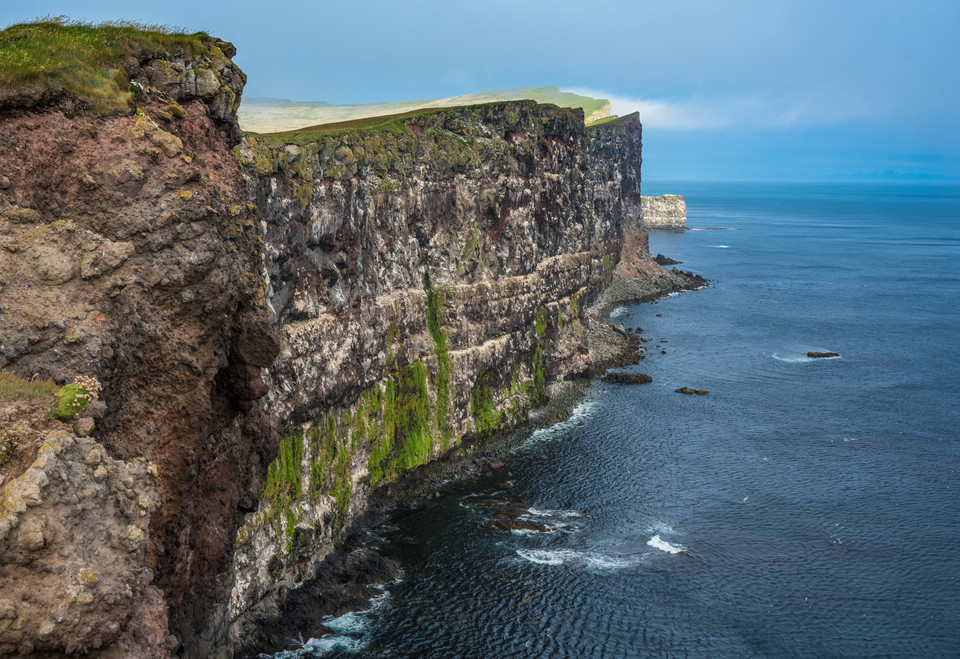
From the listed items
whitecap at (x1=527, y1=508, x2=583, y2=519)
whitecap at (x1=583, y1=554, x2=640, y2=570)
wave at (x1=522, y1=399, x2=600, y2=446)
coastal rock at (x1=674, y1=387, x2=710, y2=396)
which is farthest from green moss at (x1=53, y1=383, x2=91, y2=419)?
coastal rock at (x1=674, y1=387, x2=710, y2=396)

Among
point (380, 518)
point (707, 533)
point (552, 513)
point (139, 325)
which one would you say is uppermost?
point (139, 325)

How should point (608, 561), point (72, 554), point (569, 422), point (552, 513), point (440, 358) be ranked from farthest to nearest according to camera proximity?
1. point (569, 422)
2. point (440, 358)
3. point (552, 513)
4. point (608, 561)
5. point (72, 554)

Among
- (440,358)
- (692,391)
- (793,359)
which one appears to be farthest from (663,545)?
(793,359)

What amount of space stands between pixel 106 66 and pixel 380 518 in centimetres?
4728

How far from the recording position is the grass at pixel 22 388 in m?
22.0

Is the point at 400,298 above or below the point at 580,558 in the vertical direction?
above

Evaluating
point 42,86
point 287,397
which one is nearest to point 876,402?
point 287,397

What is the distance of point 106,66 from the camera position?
29547 millimetres

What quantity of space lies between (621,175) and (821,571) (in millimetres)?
141331

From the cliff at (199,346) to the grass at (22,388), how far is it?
1.91 ft

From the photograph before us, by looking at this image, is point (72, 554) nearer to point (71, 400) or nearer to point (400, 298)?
point (71, 400)

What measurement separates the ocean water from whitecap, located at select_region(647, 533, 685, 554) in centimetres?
17

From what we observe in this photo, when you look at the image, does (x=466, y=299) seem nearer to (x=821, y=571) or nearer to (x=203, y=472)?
(x=821, y=571)

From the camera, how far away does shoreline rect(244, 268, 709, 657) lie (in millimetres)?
53656
